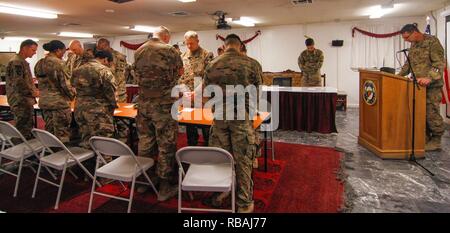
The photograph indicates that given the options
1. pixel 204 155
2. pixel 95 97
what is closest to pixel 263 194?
pixel 204 155

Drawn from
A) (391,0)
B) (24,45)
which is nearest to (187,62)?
(24,45)

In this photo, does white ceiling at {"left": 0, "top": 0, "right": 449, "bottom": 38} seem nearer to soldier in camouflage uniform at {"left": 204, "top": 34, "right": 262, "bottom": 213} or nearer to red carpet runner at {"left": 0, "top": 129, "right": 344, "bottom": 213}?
red carpet runner at {"left": 0, "top": 129, "right": 344, "bottom": 213}

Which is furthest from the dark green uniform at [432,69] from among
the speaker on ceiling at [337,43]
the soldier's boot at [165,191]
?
the speaker on ceiling at [337,43]

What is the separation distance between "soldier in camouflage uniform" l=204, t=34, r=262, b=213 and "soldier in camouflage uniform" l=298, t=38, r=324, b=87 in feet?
17.1

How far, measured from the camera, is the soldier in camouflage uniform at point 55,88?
12.9 feet

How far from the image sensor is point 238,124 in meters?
2.71

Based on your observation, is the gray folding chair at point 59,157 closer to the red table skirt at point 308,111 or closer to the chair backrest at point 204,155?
the chair backrest at point 204,155

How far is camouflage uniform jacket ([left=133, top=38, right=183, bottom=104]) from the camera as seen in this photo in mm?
2957

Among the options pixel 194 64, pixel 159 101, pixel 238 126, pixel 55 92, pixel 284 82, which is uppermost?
pixel 194 64

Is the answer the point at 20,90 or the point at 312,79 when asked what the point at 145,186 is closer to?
the point at 20,90

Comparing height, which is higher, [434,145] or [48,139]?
[48,139]

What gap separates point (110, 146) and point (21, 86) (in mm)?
2742

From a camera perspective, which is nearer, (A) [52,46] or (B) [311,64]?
(A) [52,46]
